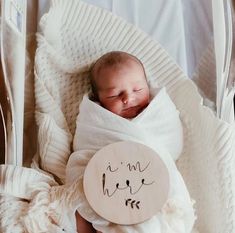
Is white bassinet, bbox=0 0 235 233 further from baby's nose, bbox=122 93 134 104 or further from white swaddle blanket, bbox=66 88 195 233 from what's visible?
baby's nose, bbox=122 93 134 104

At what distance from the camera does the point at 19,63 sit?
1.11 metres

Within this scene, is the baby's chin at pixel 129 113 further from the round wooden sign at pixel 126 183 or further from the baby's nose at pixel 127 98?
the round wooden sign at pixel 126 183

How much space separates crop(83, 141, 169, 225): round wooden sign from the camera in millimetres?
1011

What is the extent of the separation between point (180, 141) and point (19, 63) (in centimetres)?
40

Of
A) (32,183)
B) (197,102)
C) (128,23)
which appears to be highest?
(128,23)

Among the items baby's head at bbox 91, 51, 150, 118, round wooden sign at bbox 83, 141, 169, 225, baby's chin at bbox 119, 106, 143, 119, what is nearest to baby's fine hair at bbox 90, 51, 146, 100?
baby's head at bbox 91, 51, 150, 118

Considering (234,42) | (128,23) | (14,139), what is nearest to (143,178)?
(14,139)

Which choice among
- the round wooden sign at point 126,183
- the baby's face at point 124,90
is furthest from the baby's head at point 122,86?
the round wooden sign at point 126,183

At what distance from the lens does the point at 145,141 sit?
3.68 feet

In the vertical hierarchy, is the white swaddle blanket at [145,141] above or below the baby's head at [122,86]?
below

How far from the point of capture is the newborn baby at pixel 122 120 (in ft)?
3.47

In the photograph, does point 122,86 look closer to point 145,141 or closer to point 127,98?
point 127,98

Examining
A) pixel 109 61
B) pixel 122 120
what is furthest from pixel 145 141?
pixel 109 61

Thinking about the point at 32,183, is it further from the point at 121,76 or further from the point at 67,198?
the point at 121,76
